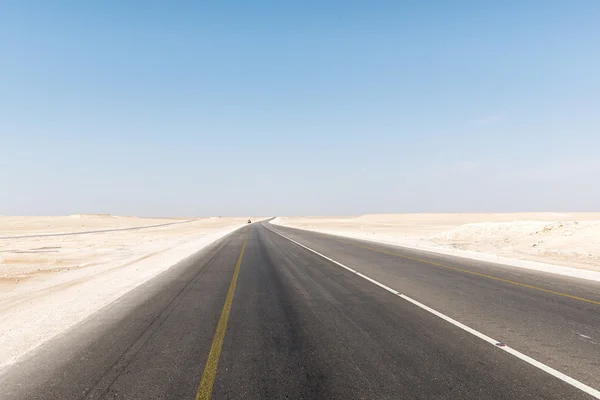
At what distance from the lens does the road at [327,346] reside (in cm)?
410

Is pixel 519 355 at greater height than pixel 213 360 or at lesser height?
lesser

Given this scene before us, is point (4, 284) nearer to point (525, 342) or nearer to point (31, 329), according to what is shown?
point (31, 329)

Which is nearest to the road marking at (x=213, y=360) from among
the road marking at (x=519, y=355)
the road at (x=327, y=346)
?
the road at (x=327, y=346)

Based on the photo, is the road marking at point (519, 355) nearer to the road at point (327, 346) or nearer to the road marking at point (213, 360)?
the road at point (327, 346)

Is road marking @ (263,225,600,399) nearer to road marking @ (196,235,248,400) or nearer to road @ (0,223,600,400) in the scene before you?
road @ (0,223,600,400)

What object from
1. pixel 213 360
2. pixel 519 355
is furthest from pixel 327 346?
pixel 519 355

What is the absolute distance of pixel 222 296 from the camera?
918cm

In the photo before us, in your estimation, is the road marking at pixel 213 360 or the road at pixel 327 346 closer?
the road marking at pixel 213 360

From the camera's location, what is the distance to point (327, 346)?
5.38 metres

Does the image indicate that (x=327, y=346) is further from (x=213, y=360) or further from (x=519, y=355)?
(x=519, y=355)

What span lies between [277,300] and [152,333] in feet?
10.6

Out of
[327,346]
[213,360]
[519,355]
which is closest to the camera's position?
[213,360]

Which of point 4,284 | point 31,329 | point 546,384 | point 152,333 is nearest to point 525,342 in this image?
point 546,384

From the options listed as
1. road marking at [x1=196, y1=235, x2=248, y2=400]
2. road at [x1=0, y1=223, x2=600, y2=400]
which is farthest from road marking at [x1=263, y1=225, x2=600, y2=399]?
road marking at [x1=196, y1=235, x2=248, y2=400]
